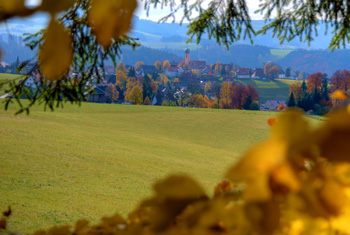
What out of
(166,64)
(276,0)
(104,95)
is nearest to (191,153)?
(276,0)

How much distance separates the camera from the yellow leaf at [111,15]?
283mm

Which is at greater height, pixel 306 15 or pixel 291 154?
pixel 306 15

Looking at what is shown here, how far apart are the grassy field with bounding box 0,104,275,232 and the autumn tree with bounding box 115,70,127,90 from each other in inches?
940

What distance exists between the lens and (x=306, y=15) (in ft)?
13.0

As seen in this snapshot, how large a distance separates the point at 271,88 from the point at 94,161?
46966 mm

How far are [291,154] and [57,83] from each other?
2.26 metres

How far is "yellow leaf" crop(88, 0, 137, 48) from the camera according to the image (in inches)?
11.1

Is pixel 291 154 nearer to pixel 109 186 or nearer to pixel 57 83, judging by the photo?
pixel 57 83

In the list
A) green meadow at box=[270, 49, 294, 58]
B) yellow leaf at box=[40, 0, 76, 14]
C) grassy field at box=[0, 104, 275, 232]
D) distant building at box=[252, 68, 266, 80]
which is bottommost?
grassy field at box=[0, 104, 275, 232]

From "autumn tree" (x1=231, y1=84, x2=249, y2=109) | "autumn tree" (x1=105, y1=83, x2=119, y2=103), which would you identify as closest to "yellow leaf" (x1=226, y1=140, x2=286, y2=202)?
"autumn tree" (x1=231, y1=84, x2=249, y2=109)

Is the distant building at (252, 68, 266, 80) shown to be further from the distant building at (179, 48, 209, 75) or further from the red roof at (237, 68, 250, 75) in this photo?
the distant building at (179, 48, 209, 75)

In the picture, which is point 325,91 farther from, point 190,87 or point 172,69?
point 172,69

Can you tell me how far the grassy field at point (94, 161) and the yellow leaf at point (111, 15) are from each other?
628cm

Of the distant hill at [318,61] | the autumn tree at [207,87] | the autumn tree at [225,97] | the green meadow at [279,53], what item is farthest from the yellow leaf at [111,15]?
the green meadow at [279,53]
